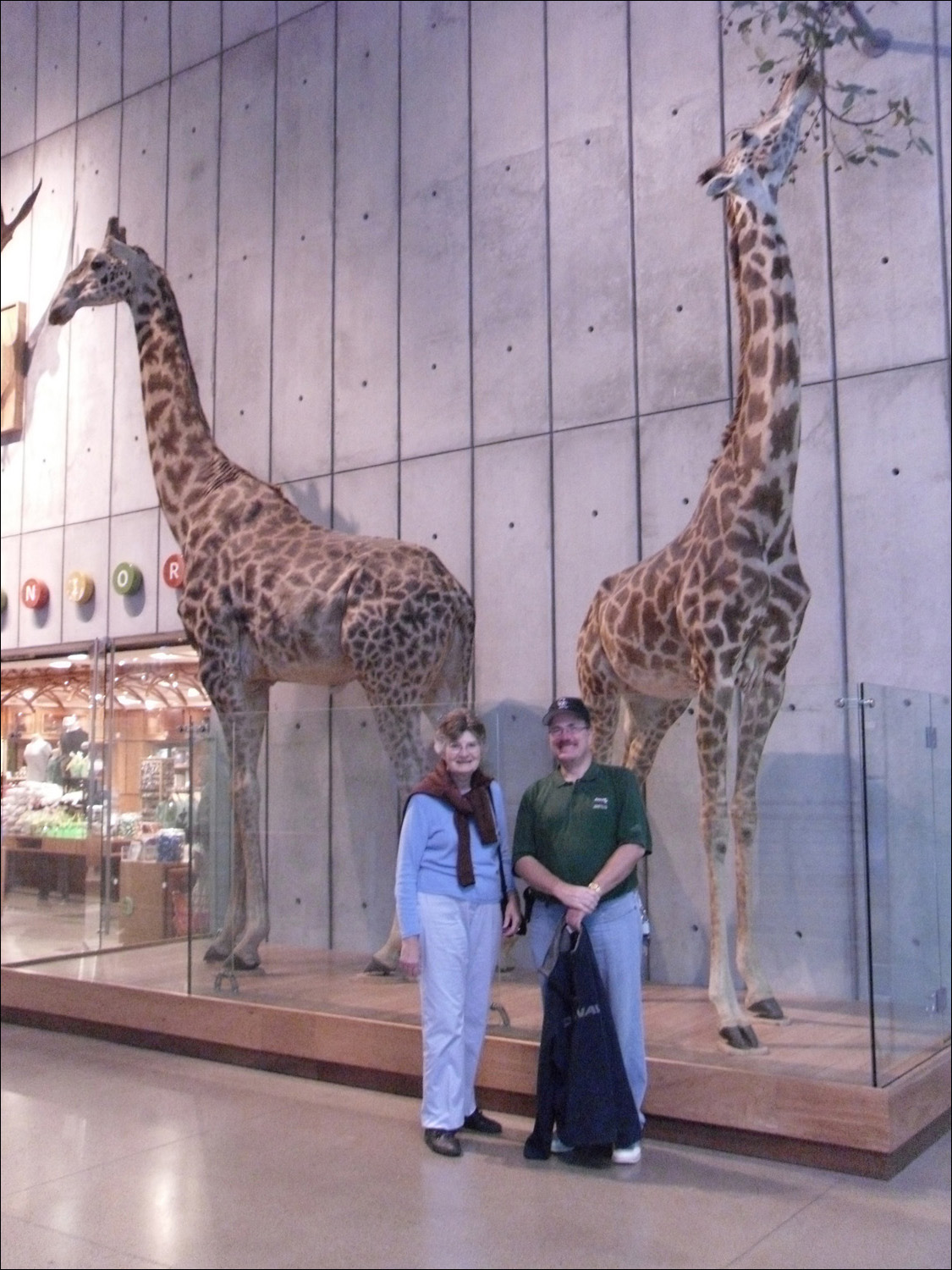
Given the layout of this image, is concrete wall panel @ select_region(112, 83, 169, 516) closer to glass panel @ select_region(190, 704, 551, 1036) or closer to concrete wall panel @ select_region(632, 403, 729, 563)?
glass panel @ select_region(190, 704, 551, 1036)

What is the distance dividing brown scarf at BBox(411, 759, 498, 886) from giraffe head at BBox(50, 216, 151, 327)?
372 cm

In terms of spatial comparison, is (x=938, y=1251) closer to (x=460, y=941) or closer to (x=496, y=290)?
(x=460, y=941)

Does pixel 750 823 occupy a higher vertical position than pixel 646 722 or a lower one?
lower

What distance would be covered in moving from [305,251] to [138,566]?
232cm

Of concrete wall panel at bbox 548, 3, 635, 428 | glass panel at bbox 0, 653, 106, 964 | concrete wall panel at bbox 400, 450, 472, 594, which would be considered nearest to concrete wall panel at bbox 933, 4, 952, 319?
concrete wall panel at bbox 548, 3, 635, 428

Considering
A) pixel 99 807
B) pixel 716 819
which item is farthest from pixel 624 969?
pixel 99 807

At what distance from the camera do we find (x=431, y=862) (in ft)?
13.4

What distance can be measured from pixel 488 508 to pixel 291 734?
1815mm

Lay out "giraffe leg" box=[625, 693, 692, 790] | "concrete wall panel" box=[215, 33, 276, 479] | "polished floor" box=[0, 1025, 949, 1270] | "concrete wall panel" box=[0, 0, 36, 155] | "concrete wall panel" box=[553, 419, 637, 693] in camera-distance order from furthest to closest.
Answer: "concrete wall panel" box=[0, 0, 36, 155], "concrete wall panel" box=[215, 33, 276, 479], "concrete wall panel" box=[553, 419, 637, 693], "giraffe leg" box=[625, 693, 692, 790], "polished floor" box=[0, 1025, 949, 1270]

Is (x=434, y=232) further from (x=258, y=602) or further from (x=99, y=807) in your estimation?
(x=99, y=807)

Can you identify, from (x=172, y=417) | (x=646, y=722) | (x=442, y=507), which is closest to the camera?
(x=646, y=722)

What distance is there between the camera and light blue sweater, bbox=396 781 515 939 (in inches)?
159

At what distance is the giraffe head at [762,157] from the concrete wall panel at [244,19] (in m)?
4.60

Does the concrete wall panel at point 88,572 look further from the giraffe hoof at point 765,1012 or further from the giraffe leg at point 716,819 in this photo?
the giraffe hoof at point 765,1012
